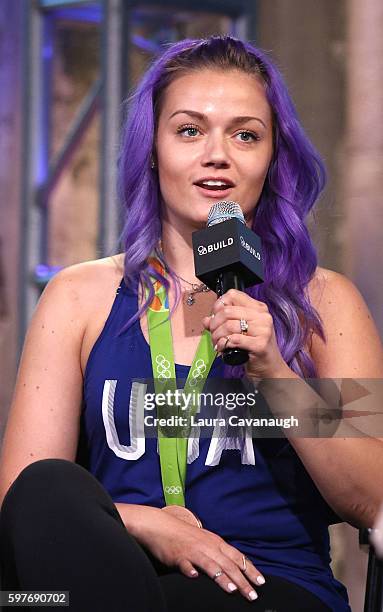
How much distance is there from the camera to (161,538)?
1.53 metres

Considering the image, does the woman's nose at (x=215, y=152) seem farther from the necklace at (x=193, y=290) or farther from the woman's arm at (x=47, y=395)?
the woman's arm at (x=47, y=395)

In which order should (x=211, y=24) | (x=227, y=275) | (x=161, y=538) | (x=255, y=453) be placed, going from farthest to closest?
(x=211, y=24) → (x=255, y=453) → (x=161, y=538) → (x=227, y=275)

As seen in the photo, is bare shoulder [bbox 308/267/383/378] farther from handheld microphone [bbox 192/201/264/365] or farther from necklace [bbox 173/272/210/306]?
handheld microphone [bbox 192/201/264/365]

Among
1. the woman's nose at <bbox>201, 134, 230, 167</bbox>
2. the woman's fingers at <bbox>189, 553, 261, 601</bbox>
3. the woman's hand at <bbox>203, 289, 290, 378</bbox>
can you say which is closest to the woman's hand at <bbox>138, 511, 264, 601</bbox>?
the woman's fingers at <bbox>189, 553, 261, 601</bbox>

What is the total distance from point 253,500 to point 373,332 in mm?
333

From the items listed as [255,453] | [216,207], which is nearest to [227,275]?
[216,207]

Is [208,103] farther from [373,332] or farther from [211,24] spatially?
[211,24]

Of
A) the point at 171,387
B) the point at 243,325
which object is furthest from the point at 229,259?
the point at 171,387

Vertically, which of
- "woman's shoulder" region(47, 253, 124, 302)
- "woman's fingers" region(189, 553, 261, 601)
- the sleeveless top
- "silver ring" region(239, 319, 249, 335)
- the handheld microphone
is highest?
"woman's shoulder" region(47, 253, 124, 302)

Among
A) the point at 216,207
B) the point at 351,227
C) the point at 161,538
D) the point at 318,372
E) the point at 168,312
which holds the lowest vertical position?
the point at 161,538

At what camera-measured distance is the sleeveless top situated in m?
1.59

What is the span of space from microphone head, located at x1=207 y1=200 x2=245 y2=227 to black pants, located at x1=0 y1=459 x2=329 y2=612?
0.39 m

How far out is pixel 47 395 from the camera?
65.9 inches

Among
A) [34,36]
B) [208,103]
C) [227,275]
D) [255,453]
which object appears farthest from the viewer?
[34,36]
